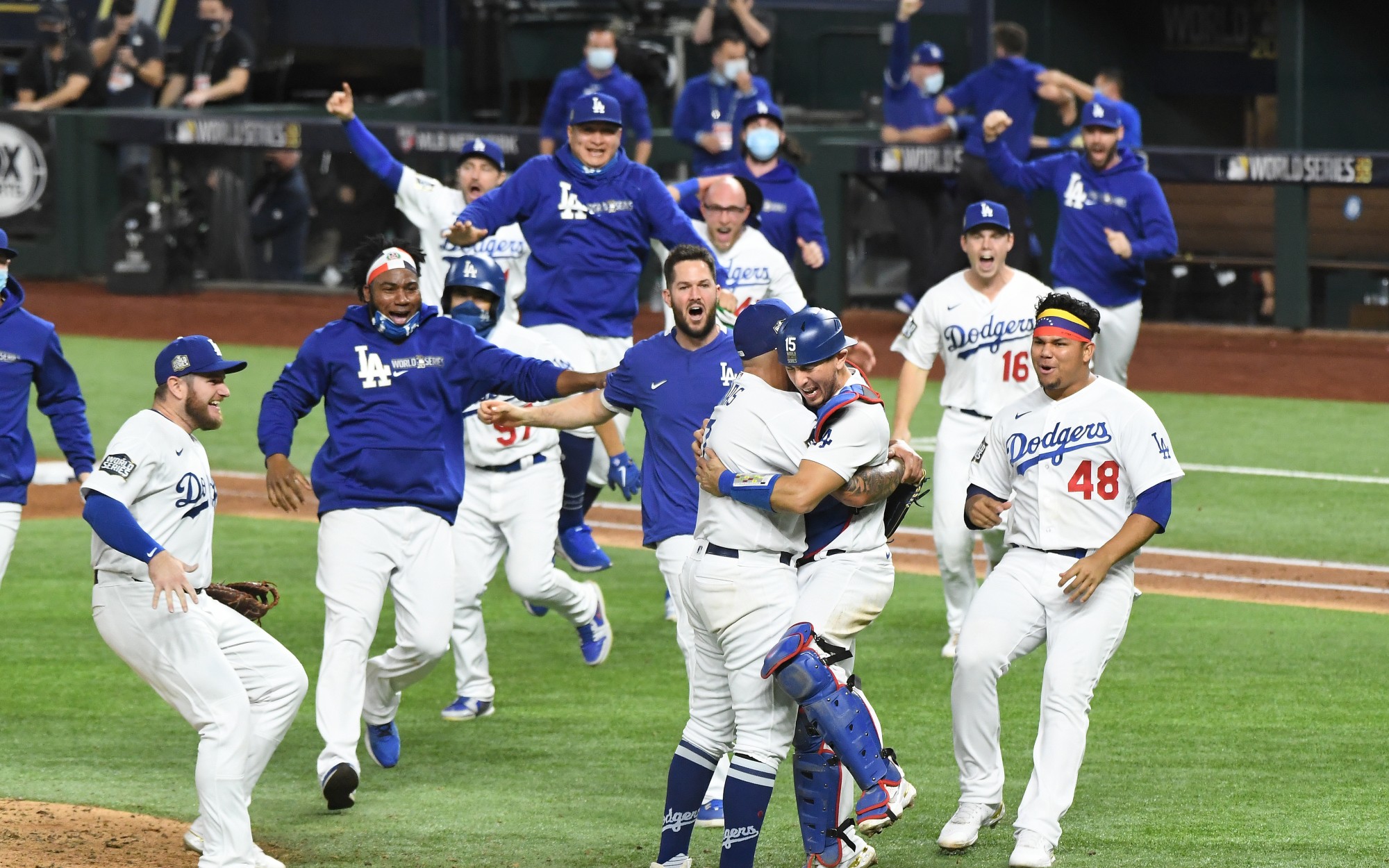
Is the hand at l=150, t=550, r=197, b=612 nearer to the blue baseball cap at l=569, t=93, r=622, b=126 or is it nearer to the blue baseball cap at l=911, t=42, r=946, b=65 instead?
the blue baseball cap at l=569, t=93, r=622, b=126

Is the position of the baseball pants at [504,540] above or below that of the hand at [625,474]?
below

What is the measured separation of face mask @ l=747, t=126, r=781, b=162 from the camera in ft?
39.6

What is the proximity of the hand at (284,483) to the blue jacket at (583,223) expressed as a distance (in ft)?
9.95

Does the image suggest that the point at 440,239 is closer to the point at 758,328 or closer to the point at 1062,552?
the point at 758,328

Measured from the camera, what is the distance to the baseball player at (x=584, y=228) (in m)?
10.2

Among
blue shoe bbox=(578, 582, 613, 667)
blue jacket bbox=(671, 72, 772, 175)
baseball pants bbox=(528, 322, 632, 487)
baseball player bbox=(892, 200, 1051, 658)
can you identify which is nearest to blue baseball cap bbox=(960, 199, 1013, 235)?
baseball player bbox=(892, 200, 1051, 658)

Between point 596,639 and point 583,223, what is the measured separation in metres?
2.16

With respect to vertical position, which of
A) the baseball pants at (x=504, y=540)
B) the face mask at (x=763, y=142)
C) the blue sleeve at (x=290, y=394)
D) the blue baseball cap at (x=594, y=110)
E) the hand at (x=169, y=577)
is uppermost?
the blue baseball cap at (x=594, y=110)

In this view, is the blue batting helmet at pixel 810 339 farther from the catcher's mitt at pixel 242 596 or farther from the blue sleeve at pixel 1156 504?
the catcher's mitt at pixel 242 596

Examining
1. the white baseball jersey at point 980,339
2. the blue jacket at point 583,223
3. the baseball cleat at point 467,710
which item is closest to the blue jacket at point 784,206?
the blue jacket at point 583,223

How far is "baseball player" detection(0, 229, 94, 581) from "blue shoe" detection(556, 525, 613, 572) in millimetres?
3024

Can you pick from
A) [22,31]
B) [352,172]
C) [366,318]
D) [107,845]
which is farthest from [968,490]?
[22,31]

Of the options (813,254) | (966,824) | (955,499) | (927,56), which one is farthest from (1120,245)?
(927,56)

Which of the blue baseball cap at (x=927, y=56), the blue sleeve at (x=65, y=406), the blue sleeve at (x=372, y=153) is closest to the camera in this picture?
the blue sleeve at (x=65, y=406)
